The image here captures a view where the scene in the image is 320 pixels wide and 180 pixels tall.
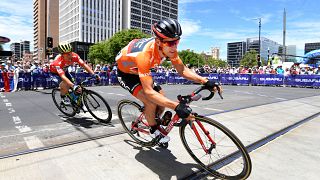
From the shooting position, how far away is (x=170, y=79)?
79.6ft

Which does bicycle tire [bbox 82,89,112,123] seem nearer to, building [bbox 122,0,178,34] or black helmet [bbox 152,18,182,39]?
black helmet [bbox 152,18,182,39]

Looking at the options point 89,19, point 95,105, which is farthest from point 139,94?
point 89,19

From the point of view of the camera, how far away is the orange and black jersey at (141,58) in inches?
131

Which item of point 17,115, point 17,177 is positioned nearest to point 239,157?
point 17,177

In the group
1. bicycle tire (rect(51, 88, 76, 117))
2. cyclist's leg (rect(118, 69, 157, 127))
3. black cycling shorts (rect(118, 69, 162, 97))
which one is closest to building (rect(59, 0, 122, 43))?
bicycle tire (rect(51, 88, 76, 117))

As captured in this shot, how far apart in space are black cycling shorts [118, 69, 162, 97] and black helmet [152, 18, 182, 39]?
94 cm

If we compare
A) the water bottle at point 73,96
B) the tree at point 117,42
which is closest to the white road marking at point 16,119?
the water bottle at point 73,96

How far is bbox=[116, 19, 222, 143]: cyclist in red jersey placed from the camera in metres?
3.22

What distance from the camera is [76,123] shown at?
6297mm

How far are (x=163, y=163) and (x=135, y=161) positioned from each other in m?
0.40

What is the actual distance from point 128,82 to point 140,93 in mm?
315

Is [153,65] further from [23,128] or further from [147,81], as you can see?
[23,128]

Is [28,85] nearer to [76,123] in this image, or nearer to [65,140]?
[76,123]

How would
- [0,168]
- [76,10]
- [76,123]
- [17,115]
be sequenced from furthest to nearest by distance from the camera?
[76,10], [17,115], [76,123], [0,168]
